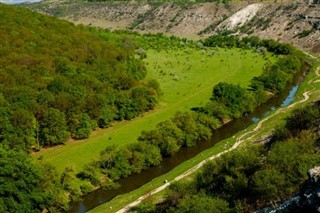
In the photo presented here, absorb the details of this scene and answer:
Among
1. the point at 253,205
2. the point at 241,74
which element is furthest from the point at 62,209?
the point at 241,74

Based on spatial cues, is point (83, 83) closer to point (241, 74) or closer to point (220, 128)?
point (220, 128)

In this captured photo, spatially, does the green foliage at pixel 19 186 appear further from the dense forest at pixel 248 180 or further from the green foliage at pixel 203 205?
the green foliage at pixel 203 205

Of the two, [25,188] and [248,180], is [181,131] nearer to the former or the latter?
[25,188]

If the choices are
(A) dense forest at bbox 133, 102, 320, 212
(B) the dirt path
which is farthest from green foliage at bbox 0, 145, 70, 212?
(A) dense forest at bbox 133, 102, 320, 212

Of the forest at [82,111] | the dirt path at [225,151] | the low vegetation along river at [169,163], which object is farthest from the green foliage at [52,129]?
the dirt path at [225,151]

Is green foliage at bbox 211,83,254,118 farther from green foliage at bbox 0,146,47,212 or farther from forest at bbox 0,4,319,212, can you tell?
green foliage at bbox 0,146,47,212
